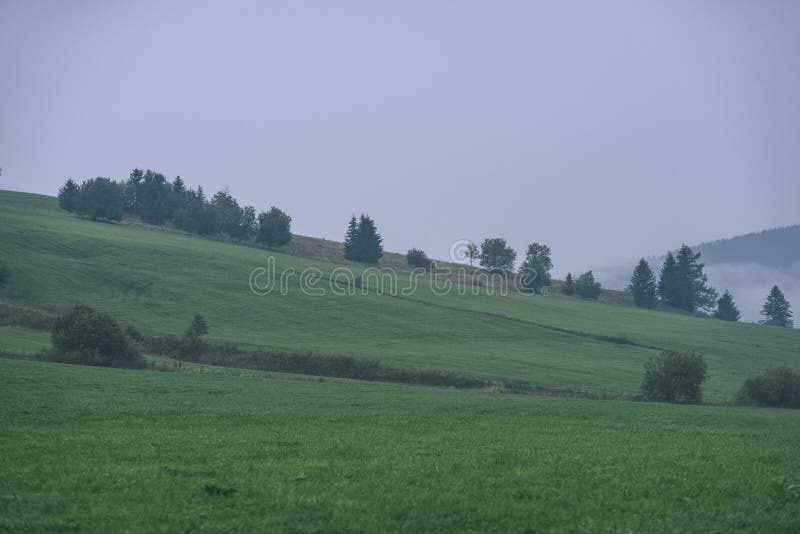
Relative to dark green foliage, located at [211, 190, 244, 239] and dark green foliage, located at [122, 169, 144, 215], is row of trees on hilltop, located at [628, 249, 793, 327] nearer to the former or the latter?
dark green foliage, located at [211, 190, 244, 239]

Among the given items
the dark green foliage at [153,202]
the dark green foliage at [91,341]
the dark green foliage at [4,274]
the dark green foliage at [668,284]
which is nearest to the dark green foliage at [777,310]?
the dark green foliage at [668,284]

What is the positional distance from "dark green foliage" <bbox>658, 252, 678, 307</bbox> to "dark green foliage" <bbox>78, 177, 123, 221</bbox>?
339 ft

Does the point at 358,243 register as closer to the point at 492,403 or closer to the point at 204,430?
the point at 492,403

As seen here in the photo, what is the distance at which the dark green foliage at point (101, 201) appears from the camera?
121 meters

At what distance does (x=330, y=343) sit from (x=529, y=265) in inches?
3662

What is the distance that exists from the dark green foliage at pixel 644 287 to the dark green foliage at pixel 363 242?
4907cm

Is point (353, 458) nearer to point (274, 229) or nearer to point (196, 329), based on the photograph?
point (196, 329)

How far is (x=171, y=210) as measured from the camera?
13662 cm

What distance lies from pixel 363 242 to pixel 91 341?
90.0m

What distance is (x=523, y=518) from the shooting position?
34.8ft

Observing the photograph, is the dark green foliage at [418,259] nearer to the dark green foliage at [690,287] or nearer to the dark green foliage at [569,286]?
the dark green foliage at [569,286]

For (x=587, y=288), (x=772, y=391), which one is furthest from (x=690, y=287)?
(x=772, y=391)

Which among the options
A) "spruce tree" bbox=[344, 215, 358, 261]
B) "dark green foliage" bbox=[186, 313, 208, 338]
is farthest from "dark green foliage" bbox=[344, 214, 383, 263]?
"dark green foliage" bbox=[186, 313, 208, 338]

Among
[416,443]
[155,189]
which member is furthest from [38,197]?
[416,443]
